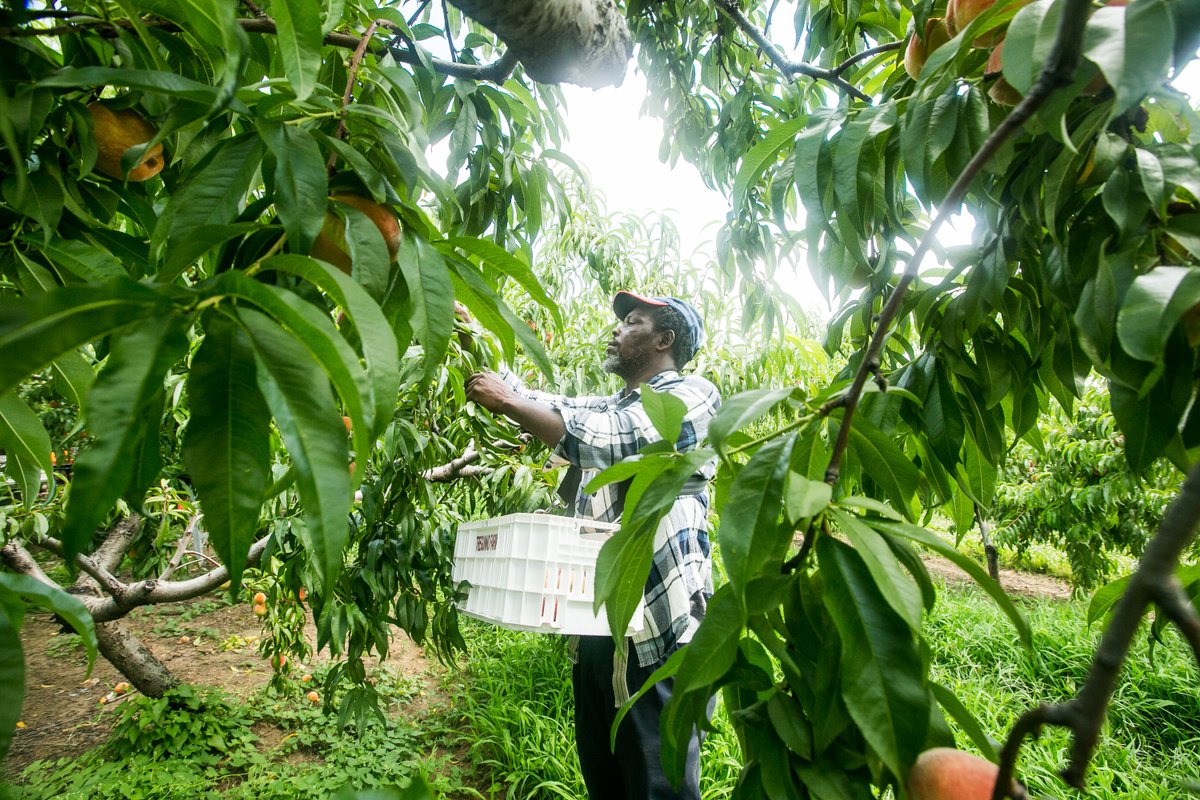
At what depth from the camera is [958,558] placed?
16.0 inches

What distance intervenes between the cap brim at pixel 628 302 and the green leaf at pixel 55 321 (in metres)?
1.78

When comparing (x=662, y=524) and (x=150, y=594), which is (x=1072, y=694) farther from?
(x=150, y=594)

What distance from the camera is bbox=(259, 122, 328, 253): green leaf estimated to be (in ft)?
1.39

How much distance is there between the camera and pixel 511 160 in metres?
1.03

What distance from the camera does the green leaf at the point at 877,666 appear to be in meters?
0.37

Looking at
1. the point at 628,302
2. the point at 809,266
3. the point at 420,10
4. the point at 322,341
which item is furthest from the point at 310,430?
the point at 628,302

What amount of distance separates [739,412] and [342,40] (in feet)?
1.81

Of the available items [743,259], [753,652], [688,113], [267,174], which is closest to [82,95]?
[267,174]

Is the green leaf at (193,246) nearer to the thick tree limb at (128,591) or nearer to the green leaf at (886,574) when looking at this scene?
the green leaf at (886,574)

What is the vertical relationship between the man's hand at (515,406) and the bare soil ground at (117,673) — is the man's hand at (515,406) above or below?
above

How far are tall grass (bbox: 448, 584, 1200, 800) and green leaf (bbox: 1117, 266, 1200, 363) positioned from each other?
77.2 inches

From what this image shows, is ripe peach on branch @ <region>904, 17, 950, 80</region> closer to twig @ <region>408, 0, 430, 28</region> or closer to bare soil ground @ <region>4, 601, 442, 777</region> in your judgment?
twig @ <region>408, 0, 430, 28</region>

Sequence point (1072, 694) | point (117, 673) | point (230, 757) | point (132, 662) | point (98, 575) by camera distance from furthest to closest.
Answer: point (117, 673) → point (1072, 694) → point (132, 662) → point (230, 757) → point (98, 575)

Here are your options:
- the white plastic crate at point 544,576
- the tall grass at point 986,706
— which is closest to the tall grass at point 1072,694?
the tall grass at point 986,706
